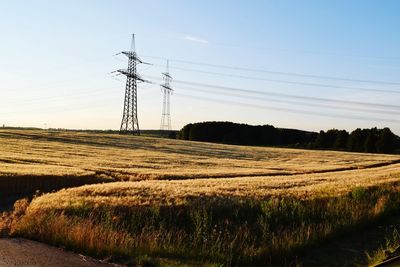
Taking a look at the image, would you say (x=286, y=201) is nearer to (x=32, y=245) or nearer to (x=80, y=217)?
(x=80, y=217)

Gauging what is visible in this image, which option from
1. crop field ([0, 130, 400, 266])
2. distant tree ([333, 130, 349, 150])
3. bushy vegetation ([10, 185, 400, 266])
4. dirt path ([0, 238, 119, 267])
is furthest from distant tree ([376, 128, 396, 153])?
dirt path ([0, 238, 119, 267])

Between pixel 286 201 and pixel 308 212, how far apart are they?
1642mm

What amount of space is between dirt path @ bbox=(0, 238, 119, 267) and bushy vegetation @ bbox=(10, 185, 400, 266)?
436mm

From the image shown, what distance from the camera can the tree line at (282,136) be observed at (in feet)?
412

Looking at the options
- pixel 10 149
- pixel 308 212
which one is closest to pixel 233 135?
pixel 10 149

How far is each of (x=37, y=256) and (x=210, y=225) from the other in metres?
5.65

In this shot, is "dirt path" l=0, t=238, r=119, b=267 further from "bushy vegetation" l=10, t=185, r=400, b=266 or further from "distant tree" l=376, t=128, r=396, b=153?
"distant tree" l=376, t=128, r=396, b=153

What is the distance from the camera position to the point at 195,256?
35.7 feet

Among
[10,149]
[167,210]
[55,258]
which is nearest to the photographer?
[55,258]

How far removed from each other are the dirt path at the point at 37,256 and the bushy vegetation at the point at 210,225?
44cm

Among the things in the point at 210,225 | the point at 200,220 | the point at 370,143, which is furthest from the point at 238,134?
the point at 210,225

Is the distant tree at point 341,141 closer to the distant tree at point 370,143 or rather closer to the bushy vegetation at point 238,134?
the distant tree at point 370,143

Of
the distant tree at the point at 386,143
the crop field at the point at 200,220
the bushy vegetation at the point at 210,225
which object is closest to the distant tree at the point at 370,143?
the distant tree at the point at 386,143

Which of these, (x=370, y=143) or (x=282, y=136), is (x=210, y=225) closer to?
(x=370, y=143)
